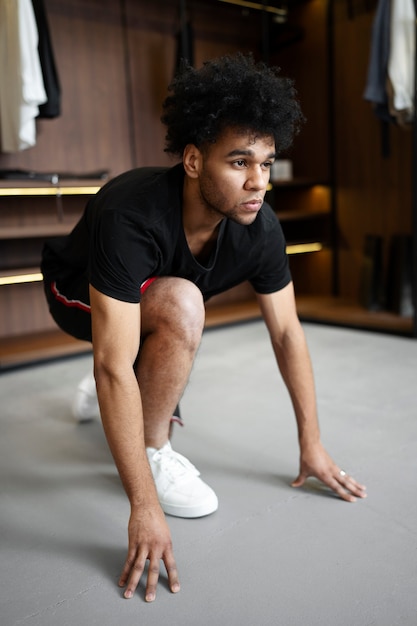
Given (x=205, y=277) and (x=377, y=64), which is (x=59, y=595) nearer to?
(x=205, y=277)

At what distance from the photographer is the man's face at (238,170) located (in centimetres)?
112

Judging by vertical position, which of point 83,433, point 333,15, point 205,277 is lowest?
point 83,433

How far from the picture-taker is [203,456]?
164 cm

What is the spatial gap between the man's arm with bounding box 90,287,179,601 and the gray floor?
0.07 metres

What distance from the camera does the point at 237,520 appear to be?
1.27 metres

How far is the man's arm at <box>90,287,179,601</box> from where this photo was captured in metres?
1.01

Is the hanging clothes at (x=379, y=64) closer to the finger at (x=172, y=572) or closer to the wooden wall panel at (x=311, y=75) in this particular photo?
the wooden wall panel at (x=311, y=75)

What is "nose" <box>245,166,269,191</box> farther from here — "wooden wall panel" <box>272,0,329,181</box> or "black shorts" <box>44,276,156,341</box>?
"wooden wall panel" <box>272,0,329,181</box>

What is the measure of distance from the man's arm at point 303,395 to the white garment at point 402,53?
2139 millimetres

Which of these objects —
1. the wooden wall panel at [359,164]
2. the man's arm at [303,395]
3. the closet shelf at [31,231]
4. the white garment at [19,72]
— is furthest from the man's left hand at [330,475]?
the wooden wall panel at [359,164]

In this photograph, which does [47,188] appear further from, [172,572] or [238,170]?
[172,572]

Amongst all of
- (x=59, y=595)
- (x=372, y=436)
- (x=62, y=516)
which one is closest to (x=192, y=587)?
(x=59, y=595)

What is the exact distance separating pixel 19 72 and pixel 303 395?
2225 mm

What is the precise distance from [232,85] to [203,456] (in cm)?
97
